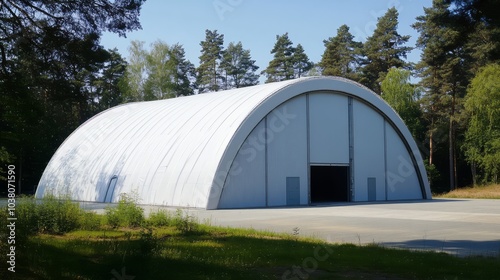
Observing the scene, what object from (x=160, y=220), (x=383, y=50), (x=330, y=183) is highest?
(x=383, y=50)

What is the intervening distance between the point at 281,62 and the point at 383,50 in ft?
50.3

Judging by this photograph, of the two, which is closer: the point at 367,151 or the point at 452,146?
the point at 367,151

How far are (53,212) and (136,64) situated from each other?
56.2m

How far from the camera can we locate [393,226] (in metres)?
20.8

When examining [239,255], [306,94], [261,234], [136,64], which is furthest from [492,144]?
[239,255]

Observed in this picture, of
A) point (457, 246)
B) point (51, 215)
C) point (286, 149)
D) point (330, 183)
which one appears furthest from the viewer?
point (330, 183)

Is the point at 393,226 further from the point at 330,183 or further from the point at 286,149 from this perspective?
the point at 330,183

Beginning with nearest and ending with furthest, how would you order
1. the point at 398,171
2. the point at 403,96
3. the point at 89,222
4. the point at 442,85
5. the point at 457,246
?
the point at 457,246 → the point at 89,222 → the point at 398,171 → the point at 442,85 → the point at 403,96

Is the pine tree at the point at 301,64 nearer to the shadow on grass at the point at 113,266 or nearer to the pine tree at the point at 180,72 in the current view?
the pine tree at the point at 180,72

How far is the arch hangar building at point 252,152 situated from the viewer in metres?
31.3

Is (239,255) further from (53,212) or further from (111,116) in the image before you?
(111,116)

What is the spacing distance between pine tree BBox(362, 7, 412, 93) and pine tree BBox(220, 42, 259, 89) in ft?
58.8

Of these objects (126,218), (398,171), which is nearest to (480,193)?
(398,171)

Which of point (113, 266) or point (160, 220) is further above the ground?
point (160, 220)
